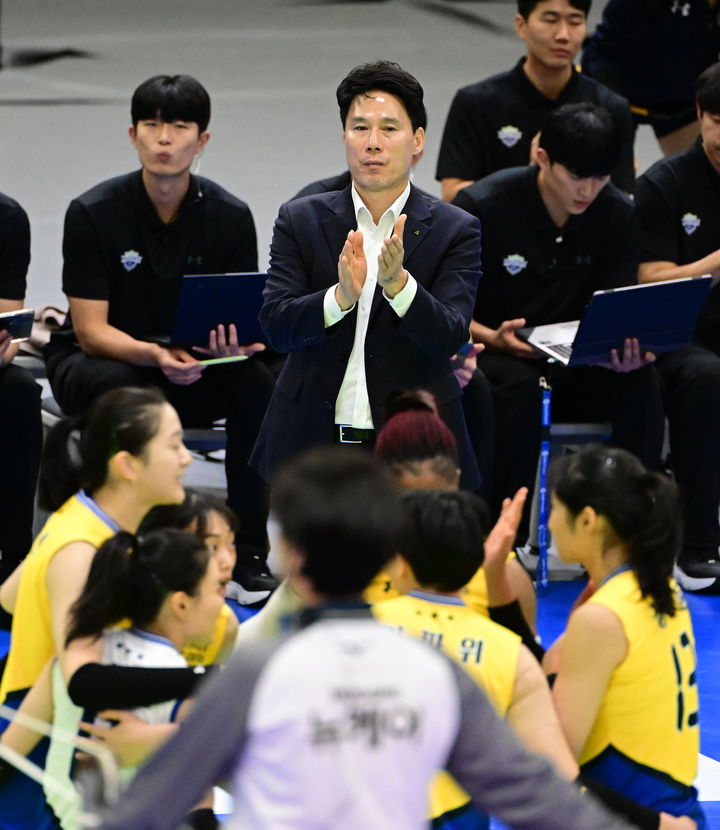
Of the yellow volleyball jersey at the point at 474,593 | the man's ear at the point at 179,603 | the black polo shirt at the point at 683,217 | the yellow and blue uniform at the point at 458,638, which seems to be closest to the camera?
the yellow and blue uniform at the point at 458,638

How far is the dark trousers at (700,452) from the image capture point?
5027 millimetres

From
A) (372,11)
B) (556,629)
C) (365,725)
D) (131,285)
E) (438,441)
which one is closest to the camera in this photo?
(365,725)

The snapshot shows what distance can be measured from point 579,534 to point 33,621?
1.00 metres

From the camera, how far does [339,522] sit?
1684 millimetres

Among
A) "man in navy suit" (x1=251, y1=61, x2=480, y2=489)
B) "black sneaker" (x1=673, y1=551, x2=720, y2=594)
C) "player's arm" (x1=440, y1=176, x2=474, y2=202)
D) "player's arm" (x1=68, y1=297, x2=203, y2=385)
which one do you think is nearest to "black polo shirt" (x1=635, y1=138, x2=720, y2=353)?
"player's arm" (x1=440, y1=176, x2=474, y2=202)

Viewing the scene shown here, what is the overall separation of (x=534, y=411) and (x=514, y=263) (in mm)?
505

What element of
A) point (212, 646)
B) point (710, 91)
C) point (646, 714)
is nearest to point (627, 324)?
point (710, 91)

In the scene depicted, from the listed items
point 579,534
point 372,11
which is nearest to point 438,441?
point 579,534

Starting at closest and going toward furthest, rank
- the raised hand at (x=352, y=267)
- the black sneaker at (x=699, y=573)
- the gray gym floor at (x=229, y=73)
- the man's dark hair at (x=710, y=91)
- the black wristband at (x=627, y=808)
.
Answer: the black wristband at (x=627, y=808) < the raised hand at (x=352, y=267) < the black sneaker at (x=699, y=573) < the man's dark hair at (x=710, y=91) < the gray gym floor at (x=229, y=73)

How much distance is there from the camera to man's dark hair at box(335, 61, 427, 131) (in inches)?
138

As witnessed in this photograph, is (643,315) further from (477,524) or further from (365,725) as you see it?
(365,725)

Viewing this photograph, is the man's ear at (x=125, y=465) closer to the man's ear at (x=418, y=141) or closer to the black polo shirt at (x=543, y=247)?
the man's ear at (x=418, y=141)

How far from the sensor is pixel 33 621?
9.11 feet

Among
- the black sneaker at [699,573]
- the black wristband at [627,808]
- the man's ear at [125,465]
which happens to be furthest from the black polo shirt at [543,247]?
the black wristband at [627,808]
